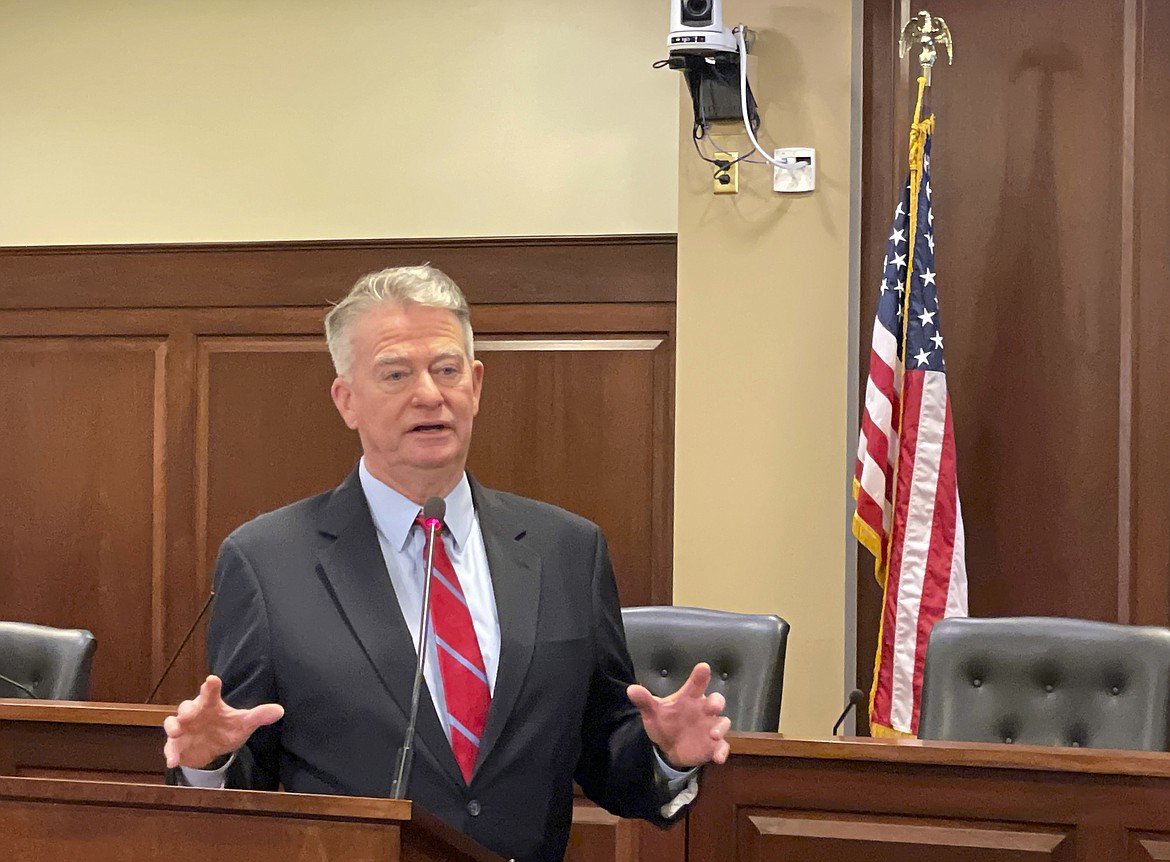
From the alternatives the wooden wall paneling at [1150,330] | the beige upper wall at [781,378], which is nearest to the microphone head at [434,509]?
the beige upper wall at [781,378]

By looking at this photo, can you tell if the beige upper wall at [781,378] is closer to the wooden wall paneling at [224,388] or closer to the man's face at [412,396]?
the wooden wall paneling at [224,388]

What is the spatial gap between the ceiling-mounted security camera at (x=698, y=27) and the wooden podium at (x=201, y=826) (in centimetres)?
324

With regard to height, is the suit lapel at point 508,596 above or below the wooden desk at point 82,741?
above

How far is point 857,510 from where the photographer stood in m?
4.18

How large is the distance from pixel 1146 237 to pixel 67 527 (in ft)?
12.9

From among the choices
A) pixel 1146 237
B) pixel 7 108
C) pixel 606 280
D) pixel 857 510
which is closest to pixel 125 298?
pixel 7 108

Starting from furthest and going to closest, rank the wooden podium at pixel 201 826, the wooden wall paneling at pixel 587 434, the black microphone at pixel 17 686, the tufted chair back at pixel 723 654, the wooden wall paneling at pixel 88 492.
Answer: the wooden wall paneling at pixel 88 492
the wooden wall paneling at pixel 587 434
the black microphone at pixel 17 686
the tufted chair back at pixel 723 654
the wooden podium at pixel 201 826

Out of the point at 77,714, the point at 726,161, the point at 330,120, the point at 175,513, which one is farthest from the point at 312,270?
the point at 77,714

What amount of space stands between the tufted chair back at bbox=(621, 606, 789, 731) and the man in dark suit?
3.65 feet

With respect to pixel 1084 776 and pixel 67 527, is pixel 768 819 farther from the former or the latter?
pixel 67 527

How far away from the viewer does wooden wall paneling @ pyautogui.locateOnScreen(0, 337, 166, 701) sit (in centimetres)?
533

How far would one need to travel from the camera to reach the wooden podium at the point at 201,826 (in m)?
1.41

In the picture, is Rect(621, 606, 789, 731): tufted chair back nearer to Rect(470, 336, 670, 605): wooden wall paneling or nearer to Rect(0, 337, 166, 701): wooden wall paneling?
Rect(470, 336, 670, 605): wooden wall paneling

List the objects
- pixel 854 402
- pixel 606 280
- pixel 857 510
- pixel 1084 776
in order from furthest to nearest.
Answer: pixel 606 280, pixel 854 402, pixel 857 510, pixel 1084 776
